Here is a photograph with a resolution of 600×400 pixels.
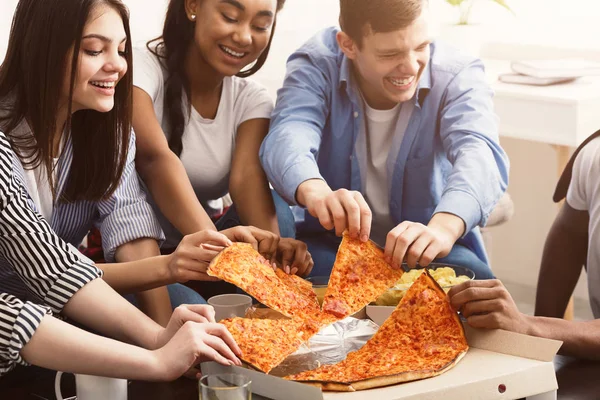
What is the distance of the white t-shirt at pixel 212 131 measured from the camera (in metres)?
2.36

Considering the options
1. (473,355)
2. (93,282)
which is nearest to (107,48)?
(93,282)

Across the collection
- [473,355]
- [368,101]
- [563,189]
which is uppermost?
[368,101]

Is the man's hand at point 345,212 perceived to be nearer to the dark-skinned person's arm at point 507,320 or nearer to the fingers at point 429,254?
the fingers at point 429,254

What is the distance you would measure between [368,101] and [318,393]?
127 cm

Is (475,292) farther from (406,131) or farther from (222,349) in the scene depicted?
(406,131)

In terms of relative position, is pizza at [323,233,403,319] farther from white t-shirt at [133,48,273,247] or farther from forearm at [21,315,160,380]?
white t-shirt at [133,48,273,247]

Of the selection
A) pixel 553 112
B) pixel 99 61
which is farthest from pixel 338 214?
pixel 553 112

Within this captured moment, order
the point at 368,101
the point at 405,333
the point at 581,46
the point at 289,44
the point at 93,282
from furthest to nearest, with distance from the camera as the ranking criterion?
the point at 581,46, the point at 289,44, the point at 368,101, the point at 93,282, the point at 405,333

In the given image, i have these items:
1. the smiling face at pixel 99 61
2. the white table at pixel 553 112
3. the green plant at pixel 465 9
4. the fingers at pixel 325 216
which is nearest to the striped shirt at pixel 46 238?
the smiling face at pixel 99 61

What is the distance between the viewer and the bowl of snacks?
168 cm

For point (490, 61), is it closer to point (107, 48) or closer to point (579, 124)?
point (579, 124)

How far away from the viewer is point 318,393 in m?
1.25

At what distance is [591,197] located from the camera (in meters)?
2.06

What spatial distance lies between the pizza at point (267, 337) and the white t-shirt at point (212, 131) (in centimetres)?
93
